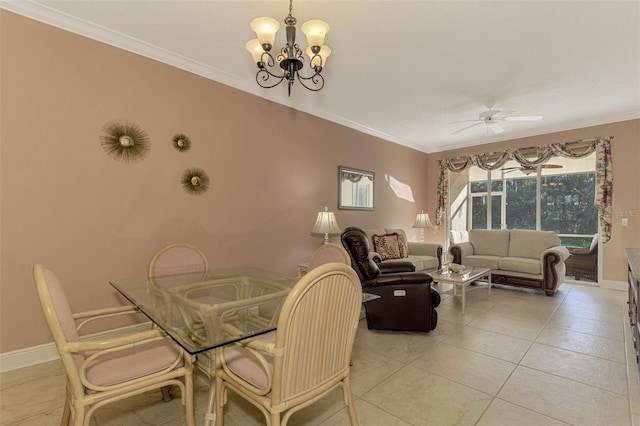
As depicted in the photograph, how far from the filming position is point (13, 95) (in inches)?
89.5

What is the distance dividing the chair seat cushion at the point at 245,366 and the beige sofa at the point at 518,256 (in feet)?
14.9

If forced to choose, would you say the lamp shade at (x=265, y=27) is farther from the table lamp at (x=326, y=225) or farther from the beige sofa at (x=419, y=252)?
the beige sofa at (x=419, y=252)

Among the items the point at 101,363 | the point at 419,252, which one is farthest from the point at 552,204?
the point at 101,363

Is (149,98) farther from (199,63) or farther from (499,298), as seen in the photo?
(499,298)

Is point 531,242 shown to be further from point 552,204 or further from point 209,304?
point 209,304

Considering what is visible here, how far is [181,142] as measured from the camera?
3.09 m

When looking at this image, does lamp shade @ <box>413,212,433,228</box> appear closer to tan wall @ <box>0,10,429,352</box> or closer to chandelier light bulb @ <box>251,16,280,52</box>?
tan wall @ <box>0,10,429,352</box>

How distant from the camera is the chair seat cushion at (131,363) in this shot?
134 centimetres

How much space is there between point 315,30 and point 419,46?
1366 millimetres

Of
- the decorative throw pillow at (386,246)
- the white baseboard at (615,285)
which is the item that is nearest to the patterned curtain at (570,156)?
the white baseboard at (615,285)

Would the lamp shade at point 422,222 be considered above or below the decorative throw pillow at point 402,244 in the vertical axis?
above

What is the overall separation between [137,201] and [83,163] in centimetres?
50

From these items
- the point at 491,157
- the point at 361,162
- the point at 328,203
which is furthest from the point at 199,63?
the point at 491,157

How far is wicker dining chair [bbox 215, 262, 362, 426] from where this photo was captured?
3.76ft
